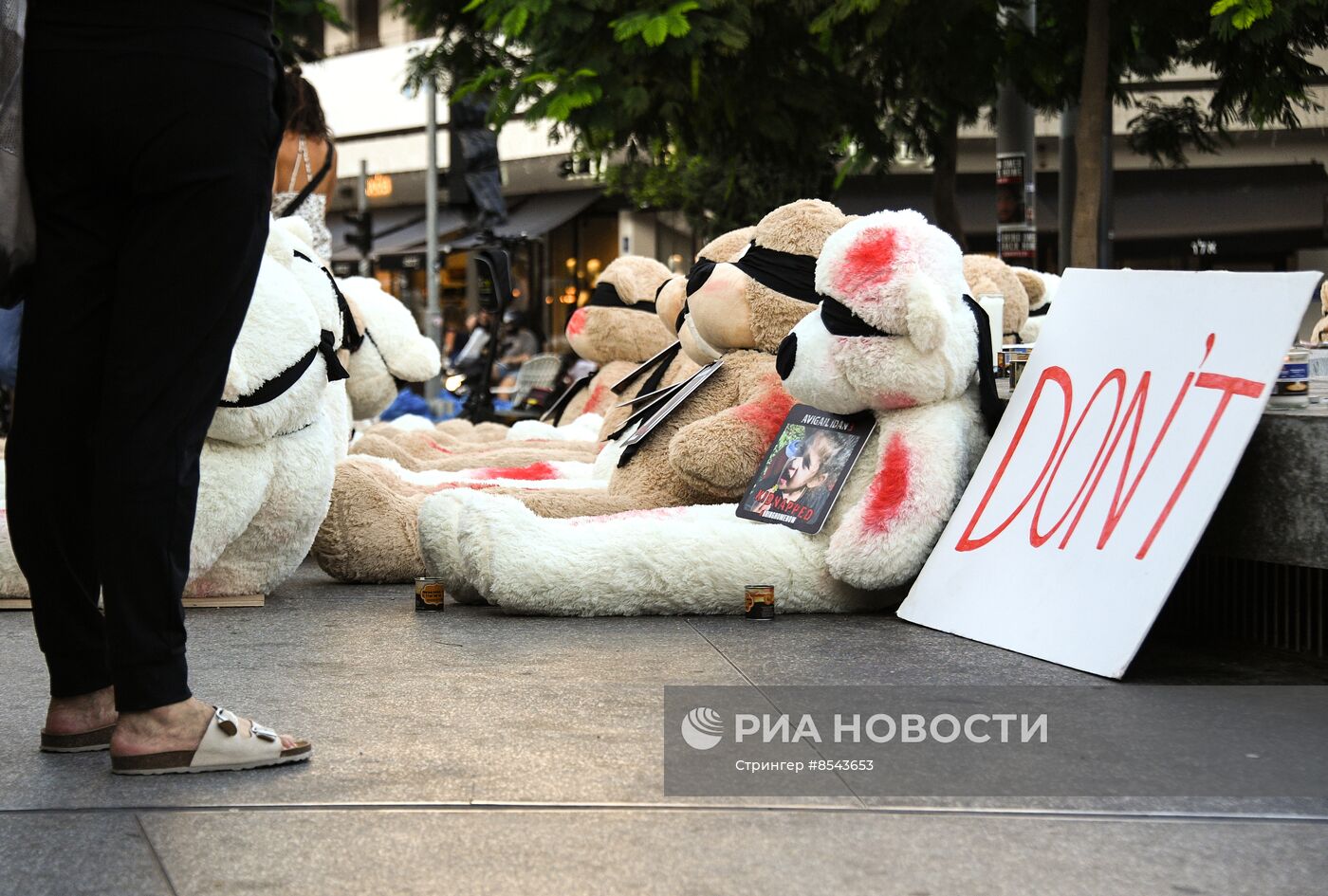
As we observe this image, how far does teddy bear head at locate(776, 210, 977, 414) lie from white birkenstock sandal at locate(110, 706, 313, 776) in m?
2.06

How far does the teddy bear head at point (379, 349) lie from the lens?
6.27 m

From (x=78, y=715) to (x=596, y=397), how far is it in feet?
18.1

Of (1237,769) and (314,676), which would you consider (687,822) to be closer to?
(1237,769)

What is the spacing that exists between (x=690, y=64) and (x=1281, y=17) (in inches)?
107

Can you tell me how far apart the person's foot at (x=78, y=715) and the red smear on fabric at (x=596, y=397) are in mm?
5361

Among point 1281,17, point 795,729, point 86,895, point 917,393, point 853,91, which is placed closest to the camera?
point 86,895

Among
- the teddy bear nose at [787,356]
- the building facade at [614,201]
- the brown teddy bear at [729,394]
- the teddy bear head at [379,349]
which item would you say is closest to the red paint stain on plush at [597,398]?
the teddy bear head at [379,349]

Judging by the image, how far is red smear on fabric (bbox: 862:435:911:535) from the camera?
4.14 meters

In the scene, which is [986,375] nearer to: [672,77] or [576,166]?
[672,77]

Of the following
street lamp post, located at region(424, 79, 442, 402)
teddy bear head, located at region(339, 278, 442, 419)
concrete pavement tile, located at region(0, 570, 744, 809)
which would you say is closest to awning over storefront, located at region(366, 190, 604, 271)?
street lamp post, located at region(424, 79, 442, 402)

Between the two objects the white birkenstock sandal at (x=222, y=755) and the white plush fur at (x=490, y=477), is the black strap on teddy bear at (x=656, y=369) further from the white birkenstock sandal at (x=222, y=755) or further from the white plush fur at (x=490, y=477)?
the white birkenstock sandal at (x=222, y=755)

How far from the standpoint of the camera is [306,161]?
6730 mm

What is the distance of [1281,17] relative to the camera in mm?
6965

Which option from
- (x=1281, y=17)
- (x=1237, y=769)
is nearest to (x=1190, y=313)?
(x=1237, y=769)
